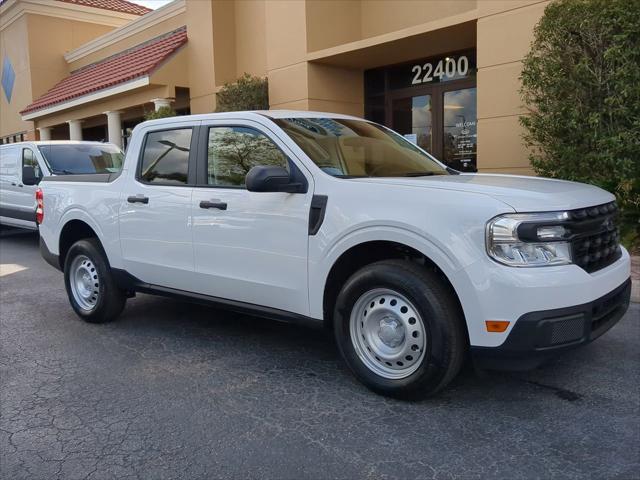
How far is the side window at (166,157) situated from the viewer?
4.97 metres

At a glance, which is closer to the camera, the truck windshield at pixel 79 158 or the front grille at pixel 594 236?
the front grille at pixel 594 236

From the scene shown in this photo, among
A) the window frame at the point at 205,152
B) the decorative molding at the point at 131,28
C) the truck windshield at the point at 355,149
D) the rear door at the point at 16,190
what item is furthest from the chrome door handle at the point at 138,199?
the decorative molding at the point at 131,28

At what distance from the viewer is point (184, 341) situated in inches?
205

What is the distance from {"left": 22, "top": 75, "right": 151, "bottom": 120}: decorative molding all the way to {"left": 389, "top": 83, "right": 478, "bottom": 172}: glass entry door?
254 inches

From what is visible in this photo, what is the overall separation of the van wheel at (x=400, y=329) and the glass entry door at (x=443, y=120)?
8421 millimetres

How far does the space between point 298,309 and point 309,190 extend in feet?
2.64

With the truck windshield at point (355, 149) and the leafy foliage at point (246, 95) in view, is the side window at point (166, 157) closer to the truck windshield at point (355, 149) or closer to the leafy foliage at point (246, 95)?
the truck windshield at point (355, 149)

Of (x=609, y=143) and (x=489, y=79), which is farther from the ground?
(x=489, y=79)

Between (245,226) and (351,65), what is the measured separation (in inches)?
363

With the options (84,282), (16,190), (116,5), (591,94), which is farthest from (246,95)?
(116,5)

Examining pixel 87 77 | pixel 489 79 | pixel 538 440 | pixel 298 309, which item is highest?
pixel 87 77

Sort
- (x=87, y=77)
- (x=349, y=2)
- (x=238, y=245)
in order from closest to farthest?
(x=238, y=245), (x=349, y=2), (x=87, y=77)

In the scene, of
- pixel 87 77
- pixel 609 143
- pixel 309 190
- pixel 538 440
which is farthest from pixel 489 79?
pixel 87 77

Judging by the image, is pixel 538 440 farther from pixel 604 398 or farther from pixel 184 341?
pixel 184 341
